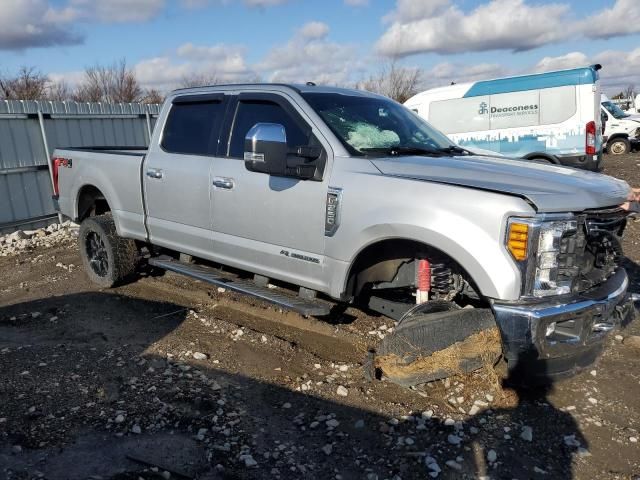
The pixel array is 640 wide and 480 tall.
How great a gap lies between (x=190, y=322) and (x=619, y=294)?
134 inches

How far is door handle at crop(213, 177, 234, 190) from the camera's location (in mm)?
4461

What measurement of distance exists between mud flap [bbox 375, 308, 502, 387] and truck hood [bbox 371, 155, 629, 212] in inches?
29.4

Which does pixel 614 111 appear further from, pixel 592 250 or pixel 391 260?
pixel 391 260

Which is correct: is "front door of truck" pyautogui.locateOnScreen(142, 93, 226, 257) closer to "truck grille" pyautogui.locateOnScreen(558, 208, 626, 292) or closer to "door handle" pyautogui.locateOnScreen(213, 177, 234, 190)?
"door handle" pyautogui.locateOnScreen(213, 177, 234, 190)

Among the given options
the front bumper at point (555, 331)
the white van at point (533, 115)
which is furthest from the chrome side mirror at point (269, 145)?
the white van at point (533, 115)

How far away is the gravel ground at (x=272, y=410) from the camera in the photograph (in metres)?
2.96

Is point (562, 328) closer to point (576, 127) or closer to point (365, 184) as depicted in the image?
point (365, 184)

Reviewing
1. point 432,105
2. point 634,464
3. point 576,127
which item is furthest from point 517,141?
point 634,464

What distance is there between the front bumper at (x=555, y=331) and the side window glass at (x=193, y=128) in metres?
2.85

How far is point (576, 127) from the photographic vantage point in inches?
440

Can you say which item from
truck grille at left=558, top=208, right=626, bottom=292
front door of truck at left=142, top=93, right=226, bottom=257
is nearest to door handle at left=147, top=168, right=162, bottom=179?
front door of truck at left=142, top=93, right=226, bottom=257

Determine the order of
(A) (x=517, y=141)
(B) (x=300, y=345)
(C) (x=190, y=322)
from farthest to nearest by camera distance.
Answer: (A) (x=517, y=141) < (C) (x=190, y=322) < (B) (x=300, y=345)

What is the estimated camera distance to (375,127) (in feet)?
14.1

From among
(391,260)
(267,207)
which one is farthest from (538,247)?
(267,207)
